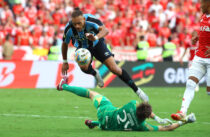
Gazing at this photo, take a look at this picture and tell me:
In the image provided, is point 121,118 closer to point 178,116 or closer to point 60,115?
point 178,116

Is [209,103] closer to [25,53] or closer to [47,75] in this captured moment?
[47,75]

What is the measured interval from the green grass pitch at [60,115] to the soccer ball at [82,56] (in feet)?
4.02

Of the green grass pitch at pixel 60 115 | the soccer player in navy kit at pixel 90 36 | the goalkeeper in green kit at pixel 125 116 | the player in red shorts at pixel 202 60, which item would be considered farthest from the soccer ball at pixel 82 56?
the player in red shorts at pixel 202 60

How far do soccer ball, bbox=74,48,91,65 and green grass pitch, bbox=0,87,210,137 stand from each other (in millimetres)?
1224

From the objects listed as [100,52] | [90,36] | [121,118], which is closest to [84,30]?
[100,52]

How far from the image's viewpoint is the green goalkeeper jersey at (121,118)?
7.93 metres

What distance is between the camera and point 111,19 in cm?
2678

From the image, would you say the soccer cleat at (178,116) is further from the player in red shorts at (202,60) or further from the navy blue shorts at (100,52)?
the navy blue shorts at (100,52)

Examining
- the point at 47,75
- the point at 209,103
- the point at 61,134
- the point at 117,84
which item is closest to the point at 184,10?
the point at 117,84

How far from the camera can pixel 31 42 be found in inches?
937

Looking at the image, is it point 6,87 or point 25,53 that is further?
point 25,53

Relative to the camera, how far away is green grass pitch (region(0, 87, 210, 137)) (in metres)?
8.27

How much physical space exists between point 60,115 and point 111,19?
15.8 metres

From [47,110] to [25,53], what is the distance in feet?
36.0
